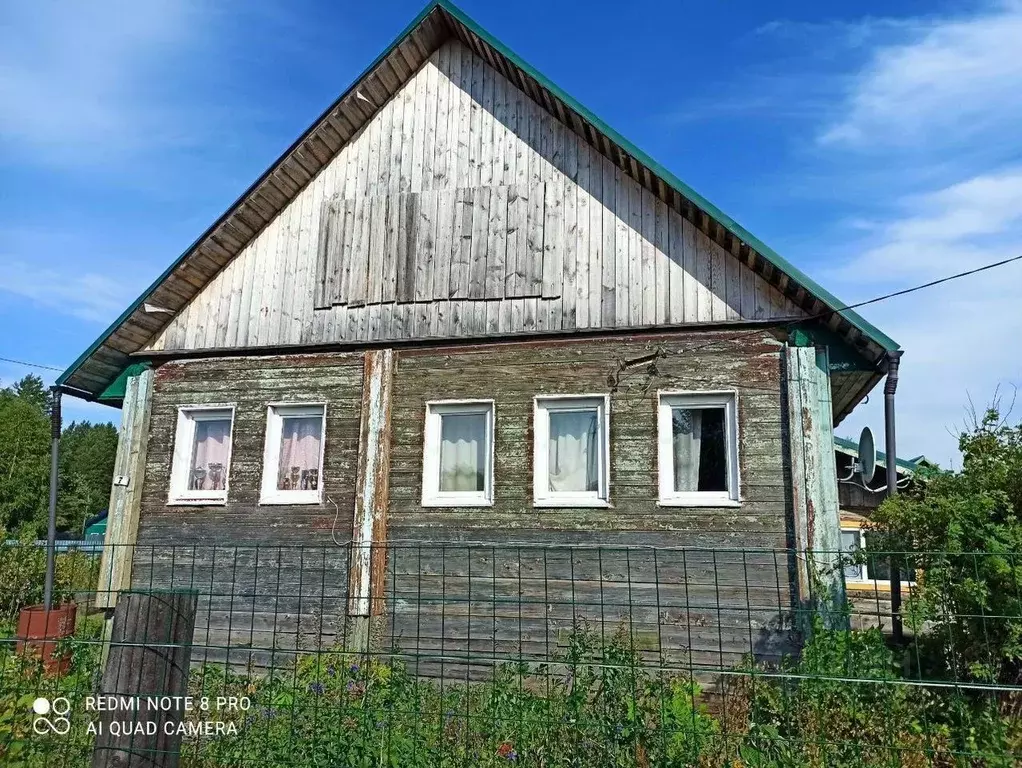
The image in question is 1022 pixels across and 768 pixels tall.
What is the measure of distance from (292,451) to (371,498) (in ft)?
4.87

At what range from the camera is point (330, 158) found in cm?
1082

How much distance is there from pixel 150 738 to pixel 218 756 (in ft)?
3.18

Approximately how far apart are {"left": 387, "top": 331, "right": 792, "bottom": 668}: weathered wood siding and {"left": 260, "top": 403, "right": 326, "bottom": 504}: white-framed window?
116 cm

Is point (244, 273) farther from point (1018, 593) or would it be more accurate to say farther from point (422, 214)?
point (1018, 593)

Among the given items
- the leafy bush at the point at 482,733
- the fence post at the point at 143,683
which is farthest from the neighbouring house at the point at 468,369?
the fence post at the point at 143,683

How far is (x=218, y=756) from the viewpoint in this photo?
190 inches

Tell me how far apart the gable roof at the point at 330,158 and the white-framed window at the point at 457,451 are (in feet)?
11.0

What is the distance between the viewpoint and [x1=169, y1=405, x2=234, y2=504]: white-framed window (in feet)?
33.8

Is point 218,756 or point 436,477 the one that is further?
point 436,477

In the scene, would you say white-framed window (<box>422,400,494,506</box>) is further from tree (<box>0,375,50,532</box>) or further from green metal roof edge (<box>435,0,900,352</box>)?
tree (<box>0,375,50,532</box>)

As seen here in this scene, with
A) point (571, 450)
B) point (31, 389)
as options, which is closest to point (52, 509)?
point (571, 450)

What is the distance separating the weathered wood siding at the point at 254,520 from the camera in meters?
9.52

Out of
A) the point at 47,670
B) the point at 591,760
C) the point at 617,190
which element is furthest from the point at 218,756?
the point at 617,190

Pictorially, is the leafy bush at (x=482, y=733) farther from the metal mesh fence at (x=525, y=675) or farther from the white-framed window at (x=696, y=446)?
the white-framed window at (x=696, y=446)
